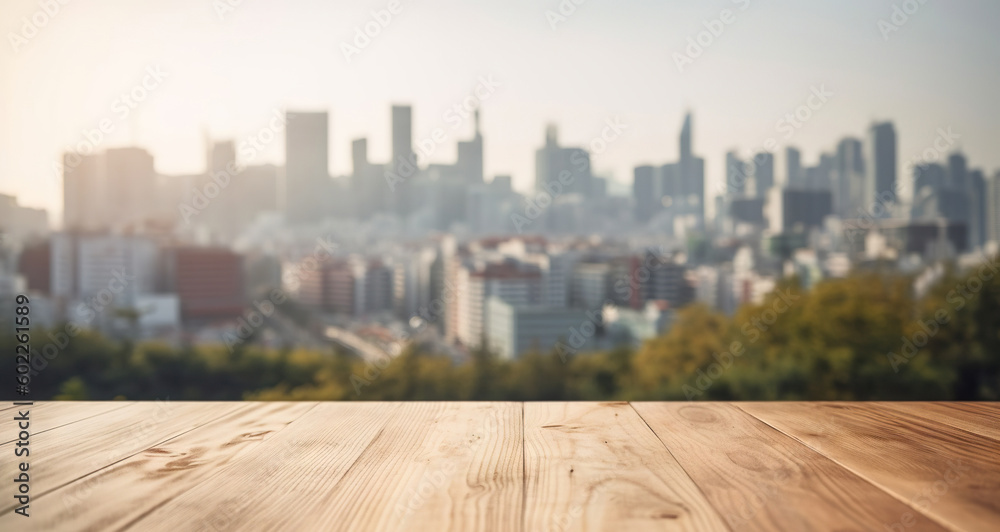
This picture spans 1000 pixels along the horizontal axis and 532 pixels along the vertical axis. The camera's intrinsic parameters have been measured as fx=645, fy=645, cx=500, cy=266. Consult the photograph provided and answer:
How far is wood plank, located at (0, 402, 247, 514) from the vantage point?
949 mm

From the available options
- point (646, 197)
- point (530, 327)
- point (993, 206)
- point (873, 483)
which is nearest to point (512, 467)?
point (873, 483)

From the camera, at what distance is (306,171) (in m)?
20.2

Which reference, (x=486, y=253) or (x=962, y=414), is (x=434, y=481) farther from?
(x=486, y=253)

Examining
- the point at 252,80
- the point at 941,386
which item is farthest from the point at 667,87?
the point at 252,80

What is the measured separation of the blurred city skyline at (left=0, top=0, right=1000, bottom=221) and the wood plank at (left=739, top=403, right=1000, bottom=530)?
1331 cm

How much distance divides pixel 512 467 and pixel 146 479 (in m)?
0.52

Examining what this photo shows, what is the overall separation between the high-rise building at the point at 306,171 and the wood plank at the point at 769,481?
1995cm

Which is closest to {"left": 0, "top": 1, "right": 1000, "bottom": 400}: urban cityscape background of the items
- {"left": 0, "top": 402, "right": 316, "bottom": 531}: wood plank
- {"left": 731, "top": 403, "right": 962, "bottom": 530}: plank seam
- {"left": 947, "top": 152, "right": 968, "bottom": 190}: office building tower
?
{"left": 947, "top": 152, "right": 968, "bottom": 190}: office building tower

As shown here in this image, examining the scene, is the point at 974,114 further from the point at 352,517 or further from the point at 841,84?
the point at 352,517

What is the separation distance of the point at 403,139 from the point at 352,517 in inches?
844

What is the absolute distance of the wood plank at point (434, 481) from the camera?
0.75 meters

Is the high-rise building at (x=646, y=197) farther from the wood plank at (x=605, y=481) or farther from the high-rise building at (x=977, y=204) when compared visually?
the wood plank at (x=605, y=481)

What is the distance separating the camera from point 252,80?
21234mm

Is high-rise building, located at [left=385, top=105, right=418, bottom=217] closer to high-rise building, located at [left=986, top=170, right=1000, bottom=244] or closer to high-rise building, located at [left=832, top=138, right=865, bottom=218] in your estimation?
high-rise building, located at [left=832, top=138, right=865, bottom=218]
